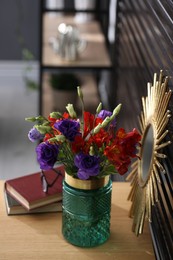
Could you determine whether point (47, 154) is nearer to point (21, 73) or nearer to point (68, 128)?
point (68, 128)

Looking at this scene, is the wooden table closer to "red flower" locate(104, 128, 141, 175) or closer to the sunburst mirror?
the sunburst mirror

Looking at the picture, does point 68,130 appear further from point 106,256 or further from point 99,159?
point 106,256

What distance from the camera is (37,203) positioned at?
1.77m

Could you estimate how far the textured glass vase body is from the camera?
1.61 m

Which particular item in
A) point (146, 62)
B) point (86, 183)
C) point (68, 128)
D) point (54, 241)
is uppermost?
point (146, 62)

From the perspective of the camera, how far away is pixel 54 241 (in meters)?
1.67

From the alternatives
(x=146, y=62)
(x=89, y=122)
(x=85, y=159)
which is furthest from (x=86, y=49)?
(x=85, y=159)

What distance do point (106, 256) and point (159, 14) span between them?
2.27ft

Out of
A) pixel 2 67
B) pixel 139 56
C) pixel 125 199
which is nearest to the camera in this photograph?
pixel 125 199

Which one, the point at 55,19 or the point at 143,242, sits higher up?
the point at 55,19

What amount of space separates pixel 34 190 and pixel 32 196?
0.04 metres

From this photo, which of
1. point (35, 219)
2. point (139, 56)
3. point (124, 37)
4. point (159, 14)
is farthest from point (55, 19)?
point (35, 219)

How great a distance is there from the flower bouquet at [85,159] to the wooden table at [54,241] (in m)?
0.03

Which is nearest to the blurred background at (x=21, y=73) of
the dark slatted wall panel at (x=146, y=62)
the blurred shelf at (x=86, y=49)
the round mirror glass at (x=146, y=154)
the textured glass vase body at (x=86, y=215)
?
the blurred shelf at (x=86, y=49)
